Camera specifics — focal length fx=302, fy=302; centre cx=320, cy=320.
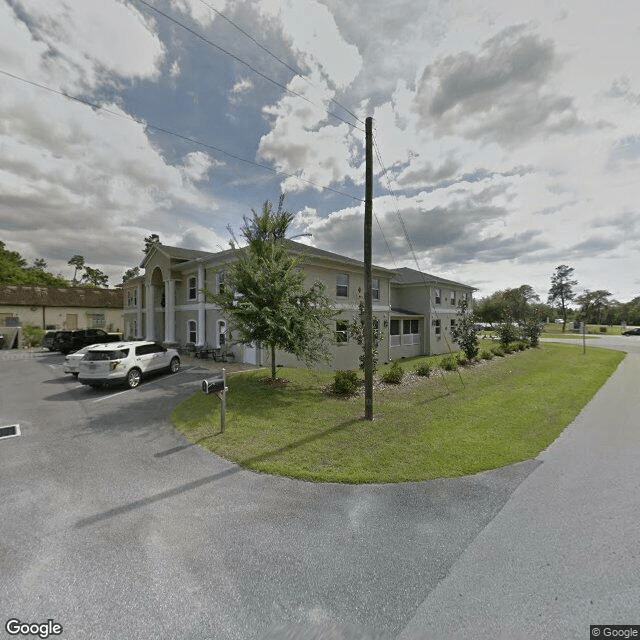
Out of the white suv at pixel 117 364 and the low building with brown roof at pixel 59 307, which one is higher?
the low building with brown roof at pixel 59 307

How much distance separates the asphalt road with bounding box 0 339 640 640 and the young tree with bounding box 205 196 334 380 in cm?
531

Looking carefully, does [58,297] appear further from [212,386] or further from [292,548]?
[292,548]

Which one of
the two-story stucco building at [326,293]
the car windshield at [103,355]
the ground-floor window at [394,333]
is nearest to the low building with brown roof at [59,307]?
the two-story stucco building at [326,293]

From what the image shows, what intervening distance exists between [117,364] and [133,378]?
946 millimetres

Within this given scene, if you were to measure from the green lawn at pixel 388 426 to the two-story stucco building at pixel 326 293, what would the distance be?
4.29m

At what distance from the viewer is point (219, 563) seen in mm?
3322

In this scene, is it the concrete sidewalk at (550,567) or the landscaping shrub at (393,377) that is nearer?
the concrete sidewalk at (550,567)

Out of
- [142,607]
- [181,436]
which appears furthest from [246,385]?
[142,607]

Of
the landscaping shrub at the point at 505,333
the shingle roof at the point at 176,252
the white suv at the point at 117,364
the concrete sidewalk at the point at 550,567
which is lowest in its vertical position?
the concrete sidewalk at the point at 550,567

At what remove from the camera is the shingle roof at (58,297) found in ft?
109

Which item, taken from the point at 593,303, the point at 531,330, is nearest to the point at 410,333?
the point at 531,330

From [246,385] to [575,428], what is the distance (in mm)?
10422

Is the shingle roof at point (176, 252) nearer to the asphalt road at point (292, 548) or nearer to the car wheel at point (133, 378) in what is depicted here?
the car wheel at point (133, 378)

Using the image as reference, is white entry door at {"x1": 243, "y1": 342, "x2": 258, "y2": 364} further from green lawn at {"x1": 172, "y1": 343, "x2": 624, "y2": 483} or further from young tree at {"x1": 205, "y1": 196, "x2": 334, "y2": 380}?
young tree at {"x1": 205, "y1": 196, "x2": 334, "y2": 380}
